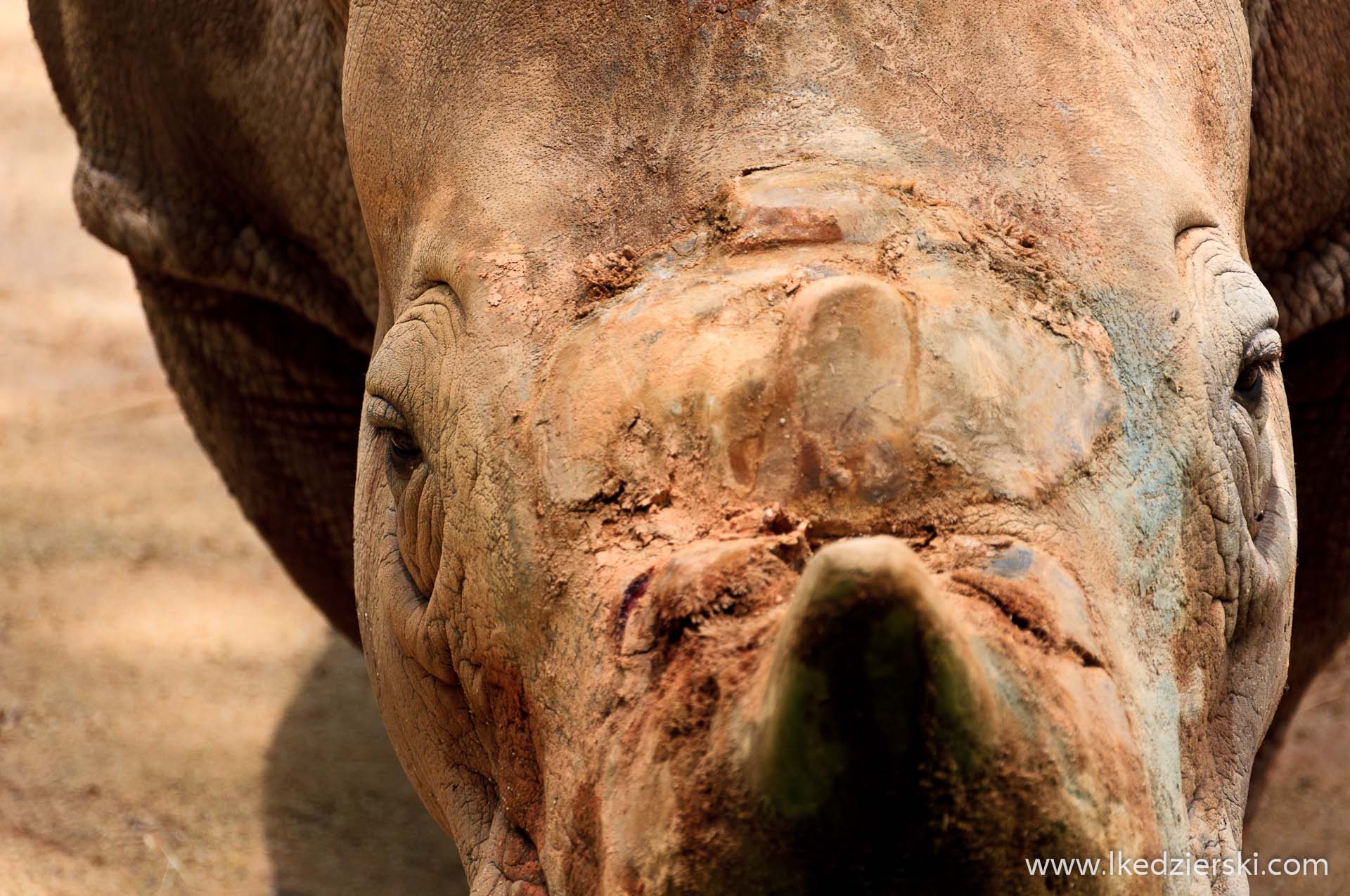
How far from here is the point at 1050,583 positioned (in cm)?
124

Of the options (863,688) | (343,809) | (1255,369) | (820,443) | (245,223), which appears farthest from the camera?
(343,809)

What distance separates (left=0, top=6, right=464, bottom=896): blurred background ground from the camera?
10.0 ft

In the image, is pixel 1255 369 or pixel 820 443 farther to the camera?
pixel 1255 369

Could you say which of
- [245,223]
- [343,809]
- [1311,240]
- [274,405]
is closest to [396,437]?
[245,223]

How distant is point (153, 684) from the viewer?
349 cm

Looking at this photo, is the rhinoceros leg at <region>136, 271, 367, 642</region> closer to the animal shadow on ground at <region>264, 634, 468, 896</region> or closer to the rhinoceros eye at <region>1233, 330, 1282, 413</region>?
the animal shadow on ground at <region>264, 634, 468, 896</region>

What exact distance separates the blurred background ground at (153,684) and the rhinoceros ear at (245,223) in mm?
351

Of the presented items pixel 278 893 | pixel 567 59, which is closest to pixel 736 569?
pixel 567 59

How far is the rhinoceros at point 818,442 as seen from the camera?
1139mm

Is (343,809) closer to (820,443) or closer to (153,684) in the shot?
(153,684)

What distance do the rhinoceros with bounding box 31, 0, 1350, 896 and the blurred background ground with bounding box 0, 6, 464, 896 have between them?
1.41 m

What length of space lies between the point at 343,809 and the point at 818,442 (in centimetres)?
222

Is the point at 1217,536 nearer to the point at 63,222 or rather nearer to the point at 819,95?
the point at 819,95

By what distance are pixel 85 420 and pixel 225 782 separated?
1558 millimetres
